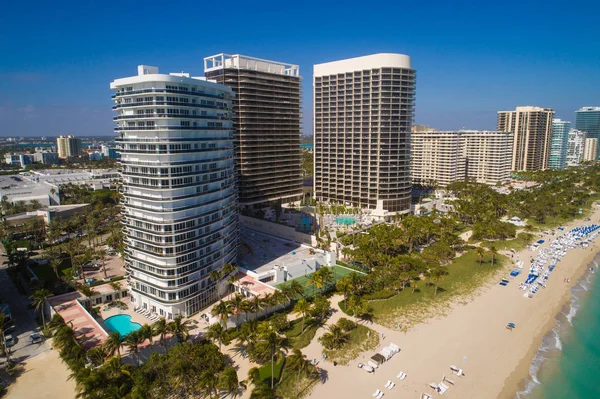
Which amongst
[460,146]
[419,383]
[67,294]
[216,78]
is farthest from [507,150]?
[67,294]

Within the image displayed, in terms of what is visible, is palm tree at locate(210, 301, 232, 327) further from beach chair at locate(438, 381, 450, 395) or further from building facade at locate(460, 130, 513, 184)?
building facade at locate(460, 130, 513, 184)

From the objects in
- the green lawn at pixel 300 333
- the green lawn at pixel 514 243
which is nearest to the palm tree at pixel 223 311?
the green lawn at pixel 300 333

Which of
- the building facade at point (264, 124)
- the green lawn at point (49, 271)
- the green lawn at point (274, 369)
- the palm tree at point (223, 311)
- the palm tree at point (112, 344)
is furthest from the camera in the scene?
the building facade at point (264, 124)

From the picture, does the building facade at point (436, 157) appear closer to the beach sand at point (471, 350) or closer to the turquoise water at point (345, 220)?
the turquoise water at point (345, 220)

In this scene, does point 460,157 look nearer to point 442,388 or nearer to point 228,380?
point 442,388

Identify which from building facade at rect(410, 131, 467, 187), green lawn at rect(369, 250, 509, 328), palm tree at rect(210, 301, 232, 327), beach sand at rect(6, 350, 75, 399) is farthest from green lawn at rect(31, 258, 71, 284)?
building facade at rect(410, 131, 467, 187)

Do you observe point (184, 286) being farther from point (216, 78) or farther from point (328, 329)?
point (216, 78)
